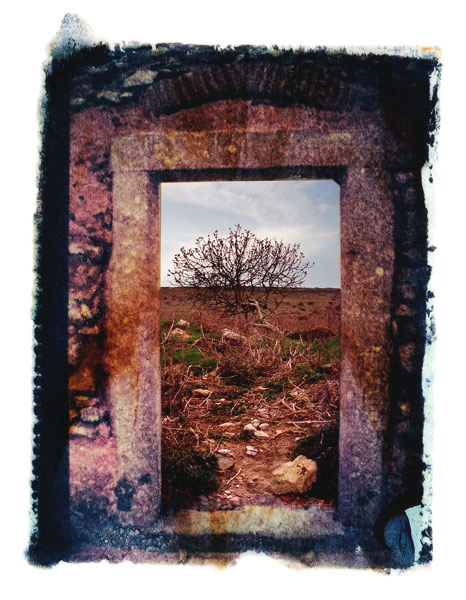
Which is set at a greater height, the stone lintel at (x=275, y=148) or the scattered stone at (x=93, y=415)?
the stone lintel at (x=275, y=148)

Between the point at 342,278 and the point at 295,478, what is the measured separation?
4.77 ft

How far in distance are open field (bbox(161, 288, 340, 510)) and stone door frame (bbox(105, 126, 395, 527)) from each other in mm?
361

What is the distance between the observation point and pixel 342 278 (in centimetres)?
199

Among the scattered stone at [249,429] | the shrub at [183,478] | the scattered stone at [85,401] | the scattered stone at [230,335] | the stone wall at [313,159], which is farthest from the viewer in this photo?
the scattered stone at [230,335]

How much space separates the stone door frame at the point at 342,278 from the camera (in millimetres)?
1963

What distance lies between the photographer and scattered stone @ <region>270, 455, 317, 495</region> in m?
2.39

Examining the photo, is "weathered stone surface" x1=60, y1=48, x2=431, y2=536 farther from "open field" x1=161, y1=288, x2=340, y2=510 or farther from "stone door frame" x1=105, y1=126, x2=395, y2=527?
"open field" x1=161, y1=288, x2=340, y2=510

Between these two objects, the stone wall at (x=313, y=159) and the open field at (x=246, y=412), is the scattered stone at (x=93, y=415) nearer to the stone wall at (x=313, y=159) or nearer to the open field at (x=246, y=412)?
the stone wall at (x=313, y=159)

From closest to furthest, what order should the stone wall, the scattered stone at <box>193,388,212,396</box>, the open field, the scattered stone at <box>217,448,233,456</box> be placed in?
the stone wall, the open field, the scattered stone at <box>217,448,233,456</box>, the scattered stone at <box>193,388,212,396</box>

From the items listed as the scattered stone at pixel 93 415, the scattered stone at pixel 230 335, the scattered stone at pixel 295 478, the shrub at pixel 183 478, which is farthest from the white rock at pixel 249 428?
the scattered stone at pixel 230 335

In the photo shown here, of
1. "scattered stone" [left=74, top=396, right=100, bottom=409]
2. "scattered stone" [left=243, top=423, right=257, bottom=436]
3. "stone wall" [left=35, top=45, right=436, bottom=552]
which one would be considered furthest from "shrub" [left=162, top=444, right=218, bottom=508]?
"scattered stone" [left=243, top=423, right=257, bottom=436]

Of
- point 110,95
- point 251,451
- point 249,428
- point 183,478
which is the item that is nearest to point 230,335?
point 249,428

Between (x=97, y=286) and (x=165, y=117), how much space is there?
1.07 metres

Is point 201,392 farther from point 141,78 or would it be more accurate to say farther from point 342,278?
point 141,78
